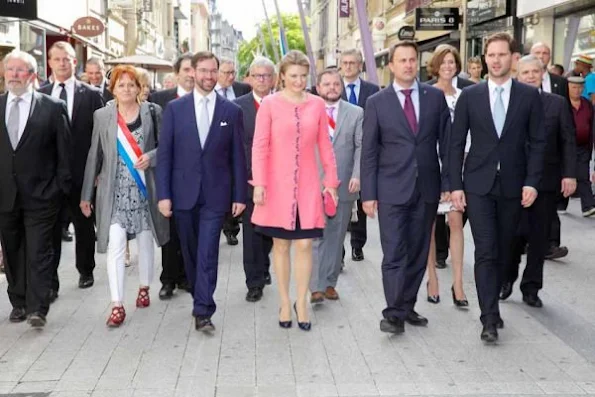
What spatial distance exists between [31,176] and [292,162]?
1.95 metres

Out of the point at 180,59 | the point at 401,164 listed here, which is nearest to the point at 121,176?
the point at 180,59

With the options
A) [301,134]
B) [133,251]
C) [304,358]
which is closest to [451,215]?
[301,134]

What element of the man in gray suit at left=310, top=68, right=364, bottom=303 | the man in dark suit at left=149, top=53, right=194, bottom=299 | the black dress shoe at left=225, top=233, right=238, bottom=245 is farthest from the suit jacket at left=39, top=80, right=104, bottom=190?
the black dress shoe at left=225, top=233, right=238, bottom=245

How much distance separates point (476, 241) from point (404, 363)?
1164 mm

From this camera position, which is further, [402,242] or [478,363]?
[402,242]

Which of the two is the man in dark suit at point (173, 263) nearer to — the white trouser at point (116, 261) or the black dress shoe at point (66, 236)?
the white trouser at point (116, 261)

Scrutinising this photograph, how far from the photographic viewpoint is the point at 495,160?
6527 millimetres

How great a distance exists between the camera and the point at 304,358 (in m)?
6.12

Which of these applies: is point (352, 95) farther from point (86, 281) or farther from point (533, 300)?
point (86, 281)

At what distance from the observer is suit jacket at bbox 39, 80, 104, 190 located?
828cm

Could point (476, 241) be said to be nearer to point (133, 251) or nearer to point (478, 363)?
point (478, 363)

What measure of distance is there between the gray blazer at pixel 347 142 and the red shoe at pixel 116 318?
2.10 metres

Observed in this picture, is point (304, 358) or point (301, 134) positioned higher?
point (301, 134)

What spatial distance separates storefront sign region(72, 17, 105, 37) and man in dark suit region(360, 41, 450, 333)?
2121 cm
